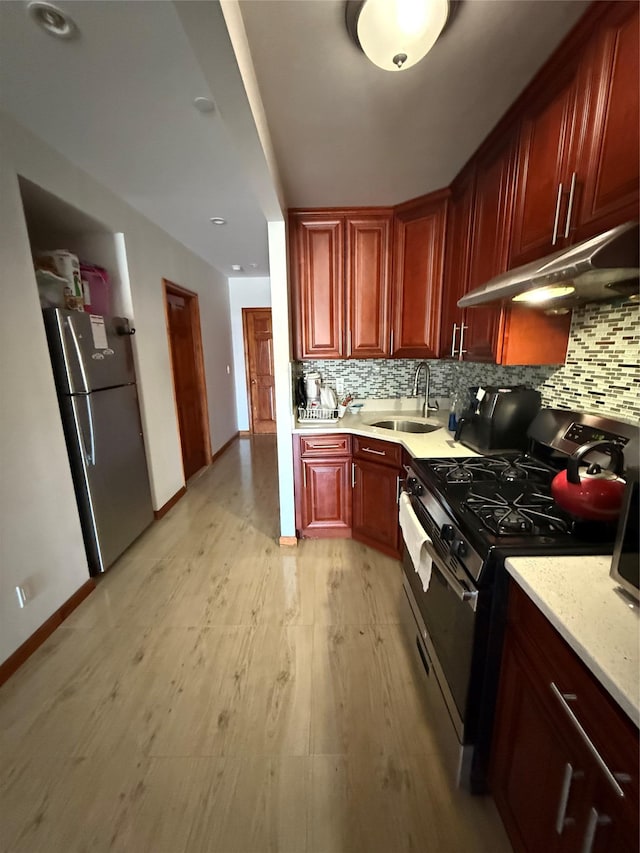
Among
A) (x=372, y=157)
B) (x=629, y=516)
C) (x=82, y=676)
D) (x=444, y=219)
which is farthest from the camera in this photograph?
(x=444, y=219)

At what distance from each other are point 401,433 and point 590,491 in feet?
3.91

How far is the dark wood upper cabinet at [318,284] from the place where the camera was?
2.31 metres

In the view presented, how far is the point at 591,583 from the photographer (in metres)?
0.79

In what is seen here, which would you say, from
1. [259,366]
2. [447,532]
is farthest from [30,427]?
[259,366]

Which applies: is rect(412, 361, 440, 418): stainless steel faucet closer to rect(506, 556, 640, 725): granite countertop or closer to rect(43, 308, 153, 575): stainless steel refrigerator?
rect(506, 556, 640, 725): granite countertop

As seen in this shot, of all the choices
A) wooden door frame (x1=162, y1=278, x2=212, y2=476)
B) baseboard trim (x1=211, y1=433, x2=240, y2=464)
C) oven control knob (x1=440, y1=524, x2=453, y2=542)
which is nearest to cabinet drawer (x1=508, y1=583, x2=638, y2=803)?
oven control knob (x1=440, y1=524, x2=453, y2=542)

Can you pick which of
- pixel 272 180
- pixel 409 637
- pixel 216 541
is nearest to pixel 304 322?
pixel 272 180

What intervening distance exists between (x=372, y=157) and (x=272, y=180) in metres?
0.53

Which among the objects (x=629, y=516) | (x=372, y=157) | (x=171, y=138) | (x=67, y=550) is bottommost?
(x=67, y=550)

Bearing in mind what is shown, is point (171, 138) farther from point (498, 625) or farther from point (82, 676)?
point (82, 676)

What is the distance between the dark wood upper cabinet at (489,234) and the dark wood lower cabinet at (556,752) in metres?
1.13

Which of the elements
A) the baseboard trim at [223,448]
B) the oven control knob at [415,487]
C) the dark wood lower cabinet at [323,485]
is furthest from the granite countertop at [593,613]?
the baseboard trim at [223,448]

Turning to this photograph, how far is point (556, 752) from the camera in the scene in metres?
0.71

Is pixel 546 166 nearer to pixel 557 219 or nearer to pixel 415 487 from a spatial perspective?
pixel 557 219
